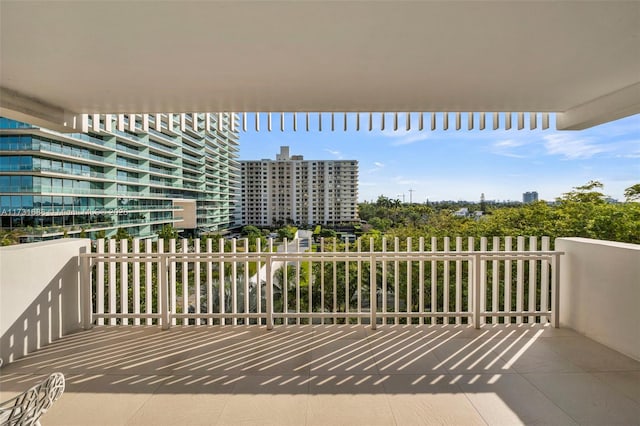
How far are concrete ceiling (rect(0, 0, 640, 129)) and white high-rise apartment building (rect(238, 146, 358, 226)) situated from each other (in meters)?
58.9

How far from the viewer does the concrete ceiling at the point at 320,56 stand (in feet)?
6.70

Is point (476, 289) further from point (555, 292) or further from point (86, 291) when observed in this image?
point (86, 291)

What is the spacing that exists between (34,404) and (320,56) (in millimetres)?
2897

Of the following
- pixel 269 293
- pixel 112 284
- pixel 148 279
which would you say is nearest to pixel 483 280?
pixel 269 293

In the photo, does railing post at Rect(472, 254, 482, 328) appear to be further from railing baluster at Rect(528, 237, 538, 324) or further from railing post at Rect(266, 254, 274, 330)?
railing post at Rect(266, 254, 274, 330)

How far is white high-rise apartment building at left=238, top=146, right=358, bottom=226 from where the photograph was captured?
216ft

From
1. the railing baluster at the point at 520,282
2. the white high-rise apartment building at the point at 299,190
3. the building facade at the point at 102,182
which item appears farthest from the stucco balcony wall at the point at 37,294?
the white high-rise apartment building at the point at 299,190

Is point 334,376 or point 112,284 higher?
point 112,284

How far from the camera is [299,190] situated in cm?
6912

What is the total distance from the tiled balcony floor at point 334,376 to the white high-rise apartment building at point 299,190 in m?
58.8

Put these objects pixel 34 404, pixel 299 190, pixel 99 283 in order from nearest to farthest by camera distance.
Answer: pixel 34 404 < pixel 99 283 < pixel 299 190

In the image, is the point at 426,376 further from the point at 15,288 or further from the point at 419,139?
the point at 419,139

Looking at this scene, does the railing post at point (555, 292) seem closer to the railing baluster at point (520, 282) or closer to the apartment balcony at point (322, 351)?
the apartment balcony at point (322, 351)

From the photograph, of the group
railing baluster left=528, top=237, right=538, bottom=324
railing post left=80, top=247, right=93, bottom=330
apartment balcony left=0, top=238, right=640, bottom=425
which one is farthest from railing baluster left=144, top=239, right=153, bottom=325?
railing baluster left=528, top=237, right=538, bottom=324
